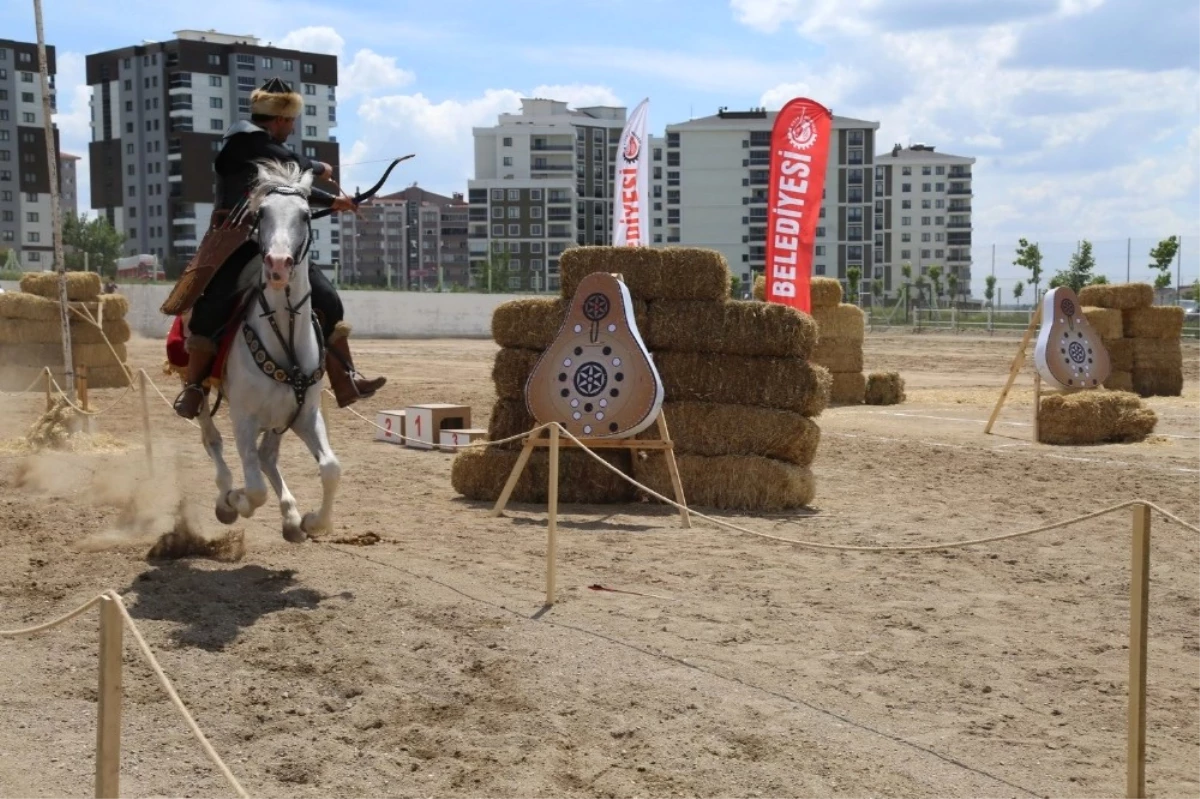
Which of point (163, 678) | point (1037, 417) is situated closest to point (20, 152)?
point (1037, 417)

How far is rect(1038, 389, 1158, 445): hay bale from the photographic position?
19.3m

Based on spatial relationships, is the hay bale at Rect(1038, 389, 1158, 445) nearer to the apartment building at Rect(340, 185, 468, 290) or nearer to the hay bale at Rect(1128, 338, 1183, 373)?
the hay bale at Rect(1128, 338, 1183, 373)

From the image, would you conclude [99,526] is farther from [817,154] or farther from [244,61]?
[244,61]

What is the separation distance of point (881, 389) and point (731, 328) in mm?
13866

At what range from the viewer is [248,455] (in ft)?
31.8

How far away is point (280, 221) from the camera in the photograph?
8750 millimetres

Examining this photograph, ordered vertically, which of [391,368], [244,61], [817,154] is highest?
[244,61]

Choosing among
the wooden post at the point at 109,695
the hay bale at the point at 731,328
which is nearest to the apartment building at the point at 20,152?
the hay bale at the point at 731,328

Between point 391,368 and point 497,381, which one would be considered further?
point 391,368

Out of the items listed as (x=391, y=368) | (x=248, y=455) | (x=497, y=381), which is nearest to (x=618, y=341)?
(x=497, y=381)

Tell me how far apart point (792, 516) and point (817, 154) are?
30.1 feet

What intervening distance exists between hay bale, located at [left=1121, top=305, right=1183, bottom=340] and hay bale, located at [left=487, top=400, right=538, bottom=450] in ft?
61.5

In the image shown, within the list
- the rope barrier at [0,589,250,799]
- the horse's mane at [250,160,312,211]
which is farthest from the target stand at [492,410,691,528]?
the rope barrier at [0,589,250,799]

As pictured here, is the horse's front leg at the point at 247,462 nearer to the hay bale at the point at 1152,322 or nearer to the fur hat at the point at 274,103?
the fur hat at the point at 274,103
